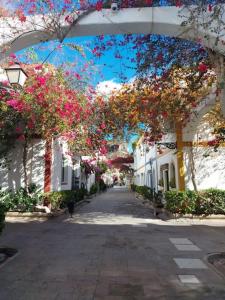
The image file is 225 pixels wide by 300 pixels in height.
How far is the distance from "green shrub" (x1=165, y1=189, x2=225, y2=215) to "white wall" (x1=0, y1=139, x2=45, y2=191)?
6.17 meters

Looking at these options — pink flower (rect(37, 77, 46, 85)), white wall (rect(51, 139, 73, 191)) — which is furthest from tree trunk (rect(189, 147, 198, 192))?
pink flower (rect(37, 77, 46, 85))

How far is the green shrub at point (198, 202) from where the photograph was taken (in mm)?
12805

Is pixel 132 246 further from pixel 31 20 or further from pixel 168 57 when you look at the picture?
pixel 31 20

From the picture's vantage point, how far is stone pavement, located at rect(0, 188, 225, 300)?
4.62m

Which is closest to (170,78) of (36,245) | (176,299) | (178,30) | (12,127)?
(178,30)

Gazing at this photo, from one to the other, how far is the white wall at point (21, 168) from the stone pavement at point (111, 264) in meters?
3.59

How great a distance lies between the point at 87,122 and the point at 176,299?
12542 millimetres

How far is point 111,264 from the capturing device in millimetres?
6066

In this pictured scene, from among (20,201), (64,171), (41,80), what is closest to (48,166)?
(20,201)

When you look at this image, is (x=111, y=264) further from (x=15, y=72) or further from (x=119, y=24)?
(x=119, y=24)

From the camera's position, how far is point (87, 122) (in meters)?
16.1

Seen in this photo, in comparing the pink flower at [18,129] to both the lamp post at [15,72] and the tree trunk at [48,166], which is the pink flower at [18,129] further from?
the lamp post at [15,72]

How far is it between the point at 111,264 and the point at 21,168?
9132 mm

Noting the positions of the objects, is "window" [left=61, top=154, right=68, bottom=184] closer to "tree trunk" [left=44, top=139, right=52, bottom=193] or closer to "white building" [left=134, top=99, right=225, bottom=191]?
"tree trunk" [left=44, top=139, right=52, bottom=193]
